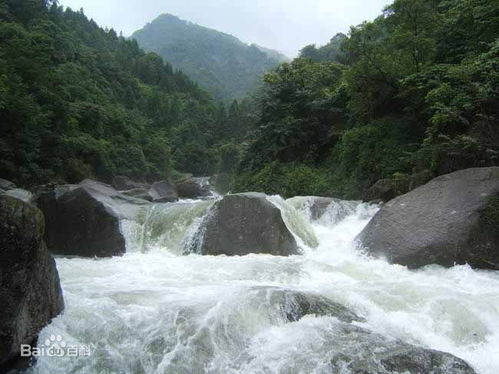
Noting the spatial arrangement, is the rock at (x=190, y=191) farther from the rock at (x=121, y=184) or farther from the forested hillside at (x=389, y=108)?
the forested hillside at (x=389, y=108)

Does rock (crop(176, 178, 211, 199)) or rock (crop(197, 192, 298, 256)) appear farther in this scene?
rock (crop(176, 178, 211, 199))

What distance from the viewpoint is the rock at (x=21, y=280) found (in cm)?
498

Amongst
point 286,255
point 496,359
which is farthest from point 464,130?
point 496,359

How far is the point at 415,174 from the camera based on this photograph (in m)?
12.8

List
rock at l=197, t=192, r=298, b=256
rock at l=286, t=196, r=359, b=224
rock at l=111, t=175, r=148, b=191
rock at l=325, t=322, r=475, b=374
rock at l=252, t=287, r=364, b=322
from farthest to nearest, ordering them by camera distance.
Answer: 1. rock at l=111, t=175, r=148, b=191
2. rock at l=286, t=196, r=359, b=224
3. rock at l=197, t=192, r=298, b=256
4. rock at l=252, t=287, r=364, b=322
5. rock at l=325, t=322, r=475, b=374

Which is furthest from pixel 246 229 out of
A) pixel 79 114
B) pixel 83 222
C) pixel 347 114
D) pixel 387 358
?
pixel 79 114

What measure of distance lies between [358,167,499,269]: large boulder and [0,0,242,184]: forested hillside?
14.6m

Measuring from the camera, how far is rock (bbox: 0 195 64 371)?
16.3 feet

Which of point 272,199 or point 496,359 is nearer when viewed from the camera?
point 496,359

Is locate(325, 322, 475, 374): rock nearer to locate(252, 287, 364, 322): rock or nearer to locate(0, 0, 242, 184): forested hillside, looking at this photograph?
locate(252, 287, 364, 322): rock

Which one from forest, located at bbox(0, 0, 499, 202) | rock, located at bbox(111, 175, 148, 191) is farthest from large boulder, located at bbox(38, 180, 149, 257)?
rock, located at bbox(111, 175, 148, 191)

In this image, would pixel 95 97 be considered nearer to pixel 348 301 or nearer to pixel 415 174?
pixel 415 174

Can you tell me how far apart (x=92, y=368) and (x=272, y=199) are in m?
7.56

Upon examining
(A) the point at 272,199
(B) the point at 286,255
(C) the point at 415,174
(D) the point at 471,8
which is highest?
(D) the point at 471,8
